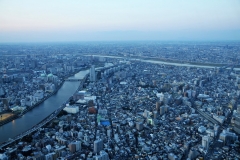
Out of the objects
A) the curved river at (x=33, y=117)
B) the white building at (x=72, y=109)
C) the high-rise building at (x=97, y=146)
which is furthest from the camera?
the white building at (x=72, y=109)

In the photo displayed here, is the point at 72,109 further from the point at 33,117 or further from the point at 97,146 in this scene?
the point at 97,146

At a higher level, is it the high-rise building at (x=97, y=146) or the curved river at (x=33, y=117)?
the high-rise building at (x=97, y=146)

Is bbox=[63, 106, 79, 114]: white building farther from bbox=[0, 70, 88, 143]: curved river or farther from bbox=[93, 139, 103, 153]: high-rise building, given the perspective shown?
bbox=[93, 139, 103, 153]: high-rise building

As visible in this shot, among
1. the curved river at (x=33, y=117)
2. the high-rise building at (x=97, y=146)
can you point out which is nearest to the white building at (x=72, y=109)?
the curved river at (x=33, y=117)

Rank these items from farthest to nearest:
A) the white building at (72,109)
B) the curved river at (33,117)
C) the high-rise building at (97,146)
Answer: the white building at (72,109)
the curved river at (33,117)
the high-rise building at (97,146)

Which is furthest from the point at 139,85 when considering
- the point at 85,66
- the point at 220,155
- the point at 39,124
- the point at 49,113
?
the point at 85,66

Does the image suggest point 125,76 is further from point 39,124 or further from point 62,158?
point 62,158

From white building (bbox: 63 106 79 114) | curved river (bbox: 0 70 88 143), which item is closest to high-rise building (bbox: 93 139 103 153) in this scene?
curved river (bbox: 0 70 88 143)

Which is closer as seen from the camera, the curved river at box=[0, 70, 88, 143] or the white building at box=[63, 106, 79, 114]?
the curved river at box=[0, 70, 88, 143]

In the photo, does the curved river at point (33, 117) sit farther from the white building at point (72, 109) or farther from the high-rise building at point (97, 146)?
the high-rise building at point (97, 146)

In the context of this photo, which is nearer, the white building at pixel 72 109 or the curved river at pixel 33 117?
the curved river at pixel 33 117
